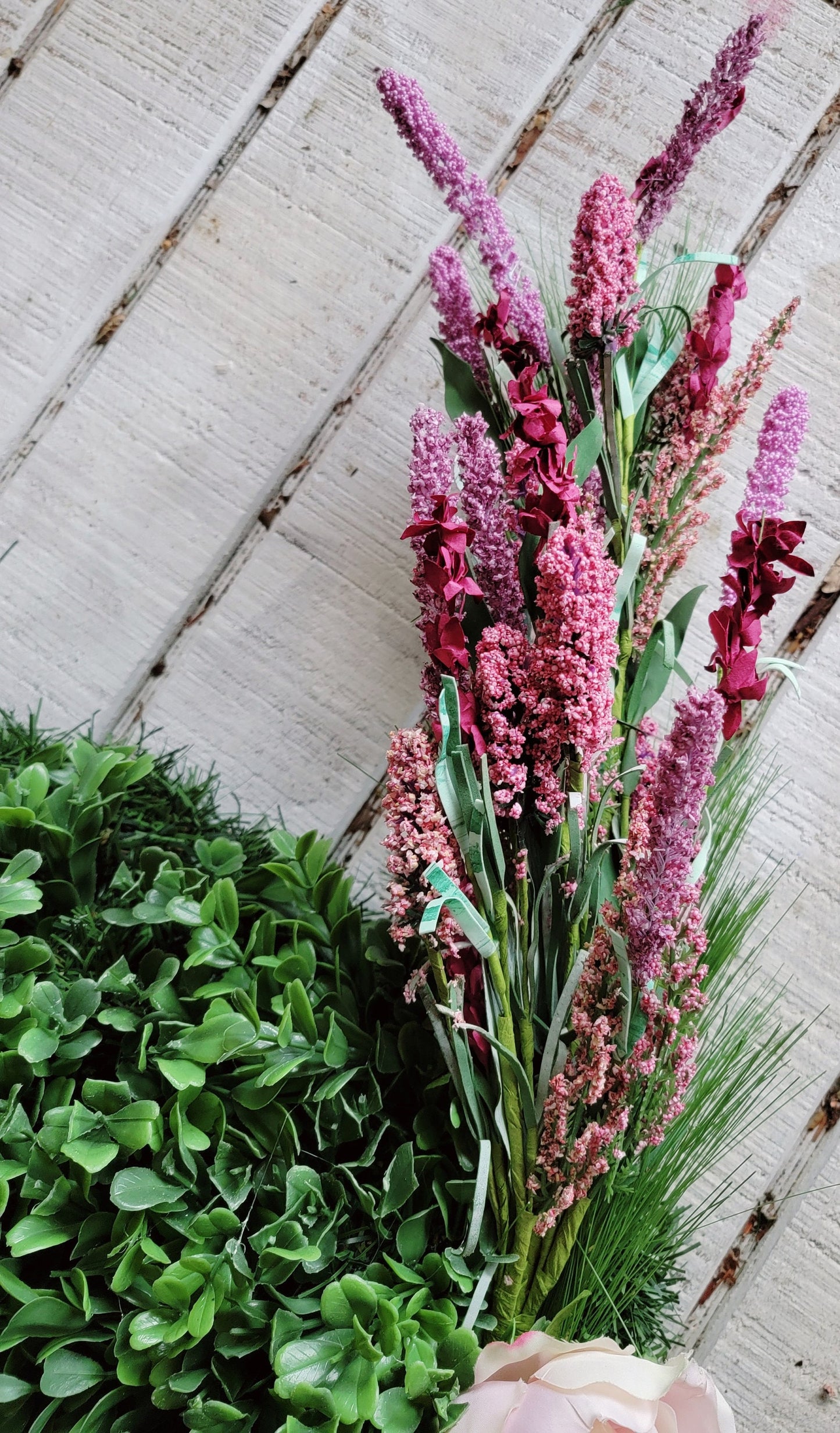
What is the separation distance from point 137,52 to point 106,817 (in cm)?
70

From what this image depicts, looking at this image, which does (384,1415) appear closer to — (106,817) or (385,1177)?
(385,1177)

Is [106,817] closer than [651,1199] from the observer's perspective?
No

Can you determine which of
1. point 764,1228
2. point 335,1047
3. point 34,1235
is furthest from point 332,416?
point 764,1228

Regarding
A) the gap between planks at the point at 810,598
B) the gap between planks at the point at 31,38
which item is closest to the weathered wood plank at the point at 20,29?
the gap between planks at the point at 31,38

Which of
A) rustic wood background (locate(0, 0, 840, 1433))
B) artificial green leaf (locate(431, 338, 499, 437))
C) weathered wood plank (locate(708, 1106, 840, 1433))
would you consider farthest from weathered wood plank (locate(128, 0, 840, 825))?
weathered wood plank (locate(708, 1106, 840, 1433))

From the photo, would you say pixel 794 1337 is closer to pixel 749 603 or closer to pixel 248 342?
Result: pixel 749 603

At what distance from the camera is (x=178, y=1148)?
54cm

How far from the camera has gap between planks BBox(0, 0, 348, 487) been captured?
0.87 metres

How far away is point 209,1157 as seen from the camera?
57 centimetres

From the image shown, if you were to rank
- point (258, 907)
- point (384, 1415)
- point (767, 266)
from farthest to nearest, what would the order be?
point (767, 266)
point (258, 907)
point (384, 1415)

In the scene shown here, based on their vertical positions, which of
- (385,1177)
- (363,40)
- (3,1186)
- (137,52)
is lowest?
(3,1186)

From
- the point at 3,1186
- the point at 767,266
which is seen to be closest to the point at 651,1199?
the point at 3,1186

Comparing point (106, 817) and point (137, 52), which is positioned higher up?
point (137, 52)

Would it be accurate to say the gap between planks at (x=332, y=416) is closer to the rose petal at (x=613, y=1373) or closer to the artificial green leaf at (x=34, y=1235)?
the artificial green leaf at (x=34, y=1235)
